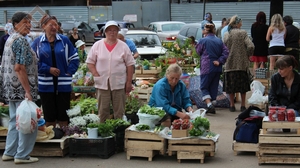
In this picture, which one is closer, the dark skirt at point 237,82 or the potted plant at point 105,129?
the potted plant at point 105,129

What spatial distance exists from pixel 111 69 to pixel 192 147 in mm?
1726

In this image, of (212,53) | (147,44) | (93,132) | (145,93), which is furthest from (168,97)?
(147,44)

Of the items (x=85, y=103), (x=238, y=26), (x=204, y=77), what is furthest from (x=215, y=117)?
(x=85, y=103)

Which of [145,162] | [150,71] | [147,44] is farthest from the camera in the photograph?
[147,44]

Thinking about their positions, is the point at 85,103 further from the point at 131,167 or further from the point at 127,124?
the point at 131,167

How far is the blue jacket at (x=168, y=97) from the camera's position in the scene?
7.93m

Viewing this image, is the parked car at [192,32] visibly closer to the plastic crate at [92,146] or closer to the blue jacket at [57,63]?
the blue jacket at [57,63]

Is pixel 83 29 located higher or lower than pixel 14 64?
lower

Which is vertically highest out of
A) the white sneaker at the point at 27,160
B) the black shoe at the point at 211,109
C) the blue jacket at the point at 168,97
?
the blue jacket at the point at 168,97

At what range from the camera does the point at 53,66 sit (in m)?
8.09

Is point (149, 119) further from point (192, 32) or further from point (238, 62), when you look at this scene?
point (192, 32)

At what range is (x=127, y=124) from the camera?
26.7 ft

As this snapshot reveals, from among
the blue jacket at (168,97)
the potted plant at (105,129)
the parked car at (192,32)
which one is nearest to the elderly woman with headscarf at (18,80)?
the potted plant at (105,129)

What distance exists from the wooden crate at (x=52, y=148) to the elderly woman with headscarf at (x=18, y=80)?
0.23 metres
